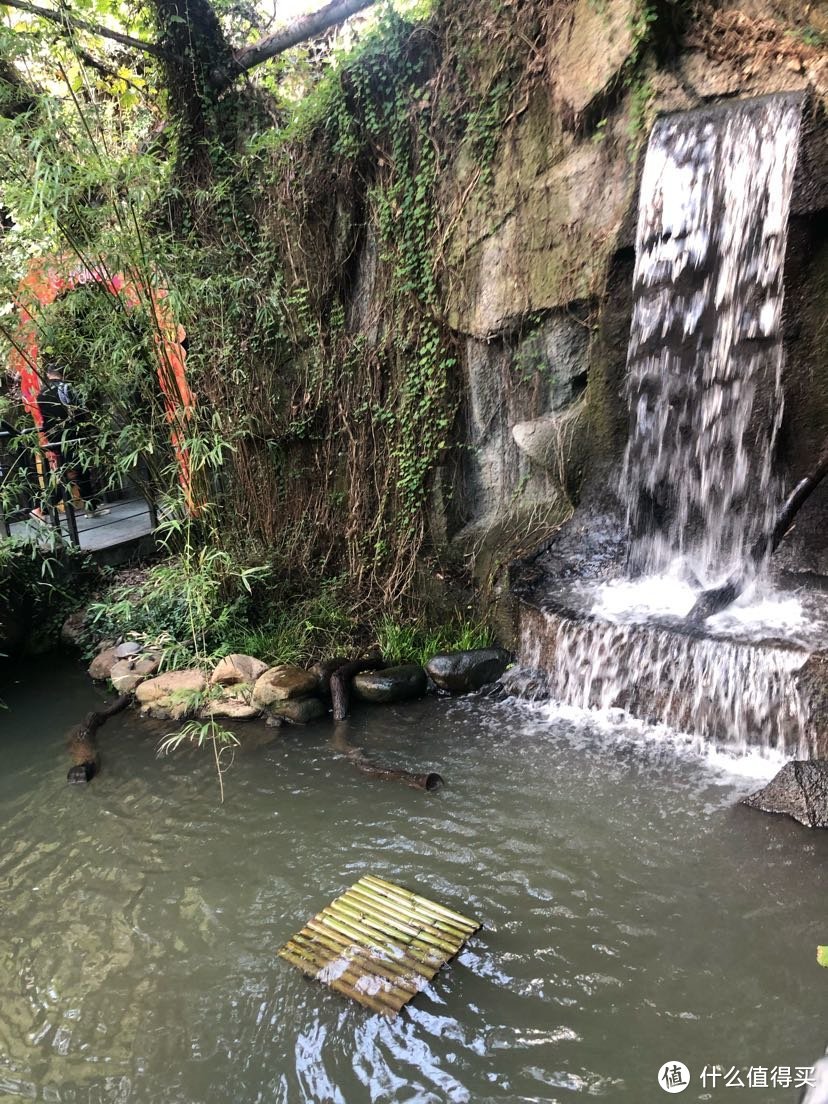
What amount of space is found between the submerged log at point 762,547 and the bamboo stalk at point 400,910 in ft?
7.49

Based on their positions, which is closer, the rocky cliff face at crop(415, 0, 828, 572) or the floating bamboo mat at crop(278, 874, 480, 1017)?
the floating bamboo mat at crop(278, 874, 480, 1017)

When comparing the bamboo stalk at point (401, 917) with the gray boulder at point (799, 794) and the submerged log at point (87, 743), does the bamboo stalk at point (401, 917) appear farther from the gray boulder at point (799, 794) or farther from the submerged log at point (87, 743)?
the submerged log at point (87, 743)

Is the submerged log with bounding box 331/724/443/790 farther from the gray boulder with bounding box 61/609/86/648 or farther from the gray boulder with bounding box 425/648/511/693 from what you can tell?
the gray boulder with bounding box 61/609/86/648

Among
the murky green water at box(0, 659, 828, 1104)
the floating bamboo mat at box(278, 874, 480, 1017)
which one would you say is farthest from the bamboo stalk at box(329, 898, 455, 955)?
the murky green water at box(0, 659, 828, 1104)

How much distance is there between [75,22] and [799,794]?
627cm

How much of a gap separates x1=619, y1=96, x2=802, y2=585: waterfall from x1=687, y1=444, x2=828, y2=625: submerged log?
12 cm

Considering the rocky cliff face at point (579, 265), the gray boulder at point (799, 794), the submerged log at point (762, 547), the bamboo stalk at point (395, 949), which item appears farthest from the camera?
the rocky cliff face at point (579, 265)

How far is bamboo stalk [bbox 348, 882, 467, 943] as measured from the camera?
2.87 metres

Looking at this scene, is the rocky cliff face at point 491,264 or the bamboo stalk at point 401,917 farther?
the rocky cliff face at point 491,264

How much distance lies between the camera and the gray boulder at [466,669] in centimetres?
498

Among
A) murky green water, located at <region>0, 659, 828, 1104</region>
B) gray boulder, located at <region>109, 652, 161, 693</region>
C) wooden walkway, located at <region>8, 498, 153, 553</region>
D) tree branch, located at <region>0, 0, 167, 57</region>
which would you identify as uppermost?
tree branch, located at <region>0, 0, 167, 57</region>

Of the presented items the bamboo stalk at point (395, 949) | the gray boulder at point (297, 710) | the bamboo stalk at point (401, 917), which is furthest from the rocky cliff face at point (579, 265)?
the bamboo stalk at point (395, 949)

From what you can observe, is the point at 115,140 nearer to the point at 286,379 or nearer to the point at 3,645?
the point at 286,379

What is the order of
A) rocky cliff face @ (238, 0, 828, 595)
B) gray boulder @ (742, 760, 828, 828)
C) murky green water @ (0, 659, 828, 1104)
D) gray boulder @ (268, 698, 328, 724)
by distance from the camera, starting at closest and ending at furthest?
murky green water @ (0, 659, 828, 1104)
gray boulder @ (742, 760, 828, 828)
rocky cliff face @ (238, 0, 828, 595)
gray boulder @ (268, 698, 328, 724)
